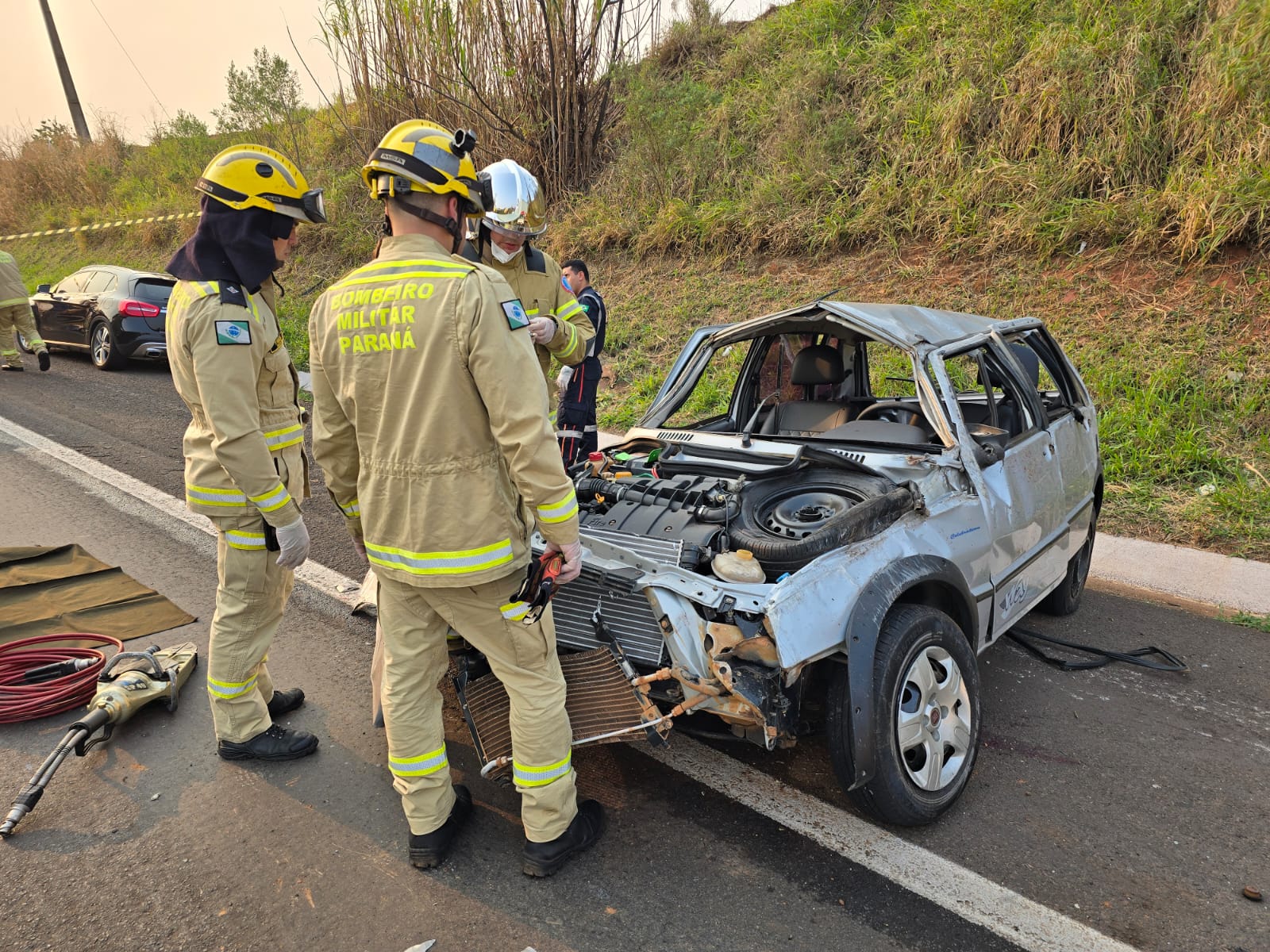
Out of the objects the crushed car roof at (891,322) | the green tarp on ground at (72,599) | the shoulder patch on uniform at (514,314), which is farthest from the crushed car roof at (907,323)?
the green tarp on ground at (72,599)

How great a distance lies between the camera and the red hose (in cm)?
331

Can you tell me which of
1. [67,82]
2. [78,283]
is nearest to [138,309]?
[78,283]

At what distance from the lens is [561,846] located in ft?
8.17

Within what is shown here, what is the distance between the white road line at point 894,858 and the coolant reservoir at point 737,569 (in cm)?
79

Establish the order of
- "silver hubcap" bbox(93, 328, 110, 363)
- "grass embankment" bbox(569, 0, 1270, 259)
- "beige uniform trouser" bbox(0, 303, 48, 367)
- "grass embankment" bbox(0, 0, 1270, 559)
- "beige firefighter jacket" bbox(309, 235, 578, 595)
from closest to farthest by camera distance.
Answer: "beige firefighter jacket" bbox(309, 235, 578, 595) < "grass embankment" bbox(0, 0, 1270, 559) < "grass embankment" bbox(569, 0, 1270, 259) < "beige uniform trouser" bbox(0, 303, 48, 367) < "silver hubcap" bbox(93, 328, 110, 363)

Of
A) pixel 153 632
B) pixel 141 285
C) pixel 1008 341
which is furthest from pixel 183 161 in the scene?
pixel 1008 341

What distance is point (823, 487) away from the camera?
329cm

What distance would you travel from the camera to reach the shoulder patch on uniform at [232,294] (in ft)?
8.96

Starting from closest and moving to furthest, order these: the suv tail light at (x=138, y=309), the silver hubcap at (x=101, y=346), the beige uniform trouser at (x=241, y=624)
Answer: the beige uniform trouser at (x=241, y=624) < the suv tail light at (x=138, y=309) < the silver hubcap at (x=101, y=346)

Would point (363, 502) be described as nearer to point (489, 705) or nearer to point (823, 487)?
point (489, 705)

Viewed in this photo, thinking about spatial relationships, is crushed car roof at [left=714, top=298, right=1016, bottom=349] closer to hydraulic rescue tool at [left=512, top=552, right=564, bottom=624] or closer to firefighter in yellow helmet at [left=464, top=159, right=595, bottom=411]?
firefighter in yellow helmet at [left=464, top=159, right=595, bottom=411]

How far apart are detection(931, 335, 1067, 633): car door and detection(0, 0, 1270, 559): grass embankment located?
1983mm

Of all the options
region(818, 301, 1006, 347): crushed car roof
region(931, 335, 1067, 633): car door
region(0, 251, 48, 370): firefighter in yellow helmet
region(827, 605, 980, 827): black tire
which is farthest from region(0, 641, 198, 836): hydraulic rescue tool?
region(0, 251, 48, 370): firefighter in yellow helmet

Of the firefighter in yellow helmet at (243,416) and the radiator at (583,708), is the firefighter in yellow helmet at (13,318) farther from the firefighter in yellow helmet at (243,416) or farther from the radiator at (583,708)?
the radiator at (583,708)
